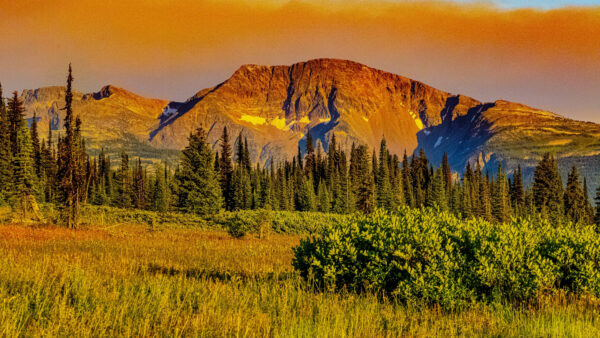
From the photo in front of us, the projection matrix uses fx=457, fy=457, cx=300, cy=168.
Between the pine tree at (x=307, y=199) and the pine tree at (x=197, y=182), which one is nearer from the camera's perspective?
the pine tree at (x=197, y=182)

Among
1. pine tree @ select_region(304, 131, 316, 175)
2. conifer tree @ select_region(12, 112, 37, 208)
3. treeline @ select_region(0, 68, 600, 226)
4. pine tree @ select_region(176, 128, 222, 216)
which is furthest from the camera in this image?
pine tree @ select_region(304, 131, 316, 175)

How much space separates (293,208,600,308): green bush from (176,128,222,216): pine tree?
50376mm

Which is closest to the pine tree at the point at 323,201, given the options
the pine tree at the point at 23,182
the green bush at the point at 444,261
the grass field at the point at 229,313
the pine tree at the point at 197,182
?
the pine tree at the point at 197,182

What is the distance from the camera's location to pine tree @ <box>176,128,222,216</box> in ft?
197

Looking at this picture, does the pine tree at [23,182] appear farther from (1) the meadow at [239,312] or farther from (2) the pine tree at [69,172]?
(1) the meadow at [239,312]

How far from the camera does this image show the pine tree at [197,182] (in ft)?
197

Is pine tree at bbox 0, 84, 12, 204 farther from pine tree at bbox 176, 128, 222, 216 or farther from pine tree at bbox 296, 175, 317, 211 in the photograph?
pine tree at bbox 296, 175, 317, 211

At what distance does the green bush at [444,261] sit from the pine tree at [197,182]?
165 ft

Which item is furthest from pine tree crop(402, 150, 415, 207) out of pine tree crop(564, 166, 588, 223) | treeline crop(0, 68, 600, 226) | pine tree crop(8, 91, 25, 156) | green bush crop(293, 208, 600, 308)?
green bush crop(293, 208, 600, 308)

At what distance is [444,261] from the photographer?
1007 centimetres

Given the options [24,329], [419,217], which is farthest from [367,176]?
[24,329]

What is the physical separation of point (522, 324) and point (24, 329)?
8.60 m

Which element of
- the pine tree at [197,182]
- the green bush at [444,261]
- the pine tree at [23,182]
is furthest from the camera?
the pine tree at [197,182]

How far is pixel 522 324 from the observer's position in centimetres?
881
